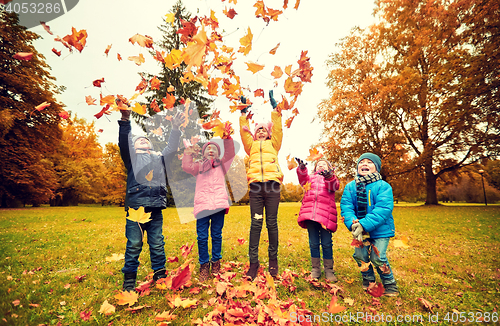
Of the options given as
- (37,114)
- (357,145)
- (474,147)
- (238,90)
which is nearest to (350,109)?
(357,145)

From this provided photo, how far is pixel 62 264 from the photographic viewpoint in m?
3.84

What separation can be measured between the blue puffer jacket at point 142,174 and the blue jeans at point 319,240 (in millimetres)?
2175

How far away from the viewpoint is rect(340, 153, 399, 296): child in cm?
254

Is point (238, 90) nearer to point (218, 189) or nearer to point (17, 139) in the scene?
point (218, 189)

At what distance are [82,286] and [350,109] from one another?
1684 centimetres

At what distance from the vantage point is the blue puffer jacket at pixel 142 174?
2662 millimetres

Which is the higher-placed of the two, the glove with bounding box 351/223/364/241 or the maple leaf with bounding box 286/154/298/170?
the maple leaf with bounding box 286/154/298/170

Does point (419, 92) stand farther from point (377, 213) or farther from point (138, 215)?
point (138, 215)

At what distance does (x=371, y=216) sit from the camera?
254 centimetres

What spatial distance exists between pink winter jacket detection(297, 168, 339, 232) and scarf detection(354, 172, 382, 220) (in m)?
0.43

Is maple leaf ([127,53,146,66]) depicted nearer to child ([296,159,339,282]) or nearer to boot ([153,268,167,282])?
child ([296,159,339,282])

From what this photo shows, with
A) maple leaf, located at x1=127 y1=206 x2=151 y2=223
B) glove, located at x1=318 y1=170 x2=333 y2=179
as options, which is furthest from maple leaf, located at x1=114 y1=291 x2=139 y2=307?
glove, located at x1=318 y1=170 x2=333 y2=179

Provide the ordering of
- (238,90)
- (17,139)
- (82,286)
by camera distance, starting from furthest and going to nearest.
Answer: (17,139) → (238,90) → (82,286)

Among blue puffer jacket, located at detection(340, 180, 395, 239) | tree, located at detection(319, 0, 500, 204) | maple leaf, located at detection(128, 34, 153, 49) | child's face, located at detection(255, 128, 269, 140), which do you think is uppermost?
tree, located at detection(319, 0, 500, 204)
